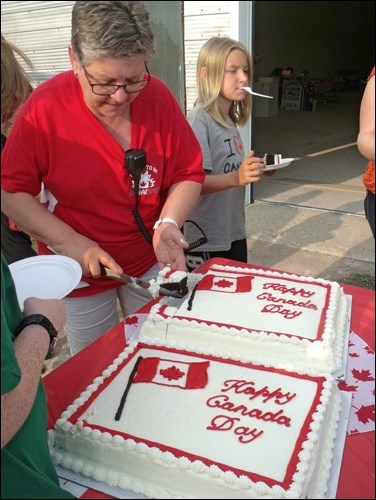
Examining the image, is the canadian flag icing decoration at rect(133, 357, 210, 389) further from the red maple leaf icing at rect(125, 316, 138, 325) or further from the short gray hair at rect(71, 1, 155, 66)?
the short gray hair at rect(71, 1, 155, 66)

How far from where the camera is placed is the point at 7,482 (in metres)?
0.75

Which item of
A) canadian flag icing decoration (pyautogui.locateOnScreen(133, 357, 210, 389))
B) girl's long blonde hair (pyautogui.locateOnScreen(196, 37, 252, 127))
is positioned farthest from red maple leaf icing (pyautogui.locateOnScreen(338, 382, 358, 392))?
girl's long blonde hair (pyautogui.locateOnScreen(196, 37, 252, 127))

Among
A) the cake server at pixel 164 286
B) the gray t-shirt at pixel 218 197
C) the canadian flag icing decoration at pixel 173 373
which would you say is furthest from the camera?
the gray t-shirt at pixel 218 197

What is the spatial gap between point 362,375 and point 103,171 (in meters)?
1.01

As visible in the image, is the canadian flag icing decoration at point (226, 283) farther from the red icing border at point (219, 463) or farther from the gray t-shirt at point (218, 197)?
the gray t-shirt at point (218, 197)

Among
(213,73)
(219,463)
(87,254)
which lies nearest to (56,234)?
(87,254)

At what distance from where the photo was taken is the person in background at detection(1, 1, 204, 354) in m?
1.41

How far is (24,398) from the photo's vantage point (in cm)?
75

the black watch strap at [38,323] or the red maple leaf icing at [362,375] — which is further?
the red maple leaf icing at [362,375]

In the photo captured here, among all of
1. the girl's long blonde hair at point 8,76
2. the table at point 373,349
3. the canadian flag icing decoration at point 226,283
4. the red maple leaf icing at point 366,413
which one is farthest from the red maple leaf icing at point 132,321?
the girl's long blonde hair at point 8,76

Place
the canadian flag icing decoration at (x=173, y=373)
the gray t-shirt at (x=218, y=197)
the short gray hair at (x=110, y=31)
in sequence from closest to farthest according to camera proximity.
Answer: the short gray hair at (x=110, y=31), the canadian flag icing decoration at (x=173, y=373), the gray t-shirt at (x=218, y=197)

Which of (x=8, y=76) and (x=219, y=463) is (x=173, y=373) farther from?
(x=8, y=76)

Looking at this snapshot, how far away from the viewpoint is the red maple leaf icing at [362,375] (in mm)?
1221

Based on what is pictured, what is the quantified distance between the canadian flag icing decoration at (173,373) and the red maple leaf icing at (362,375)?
1.32 ft
